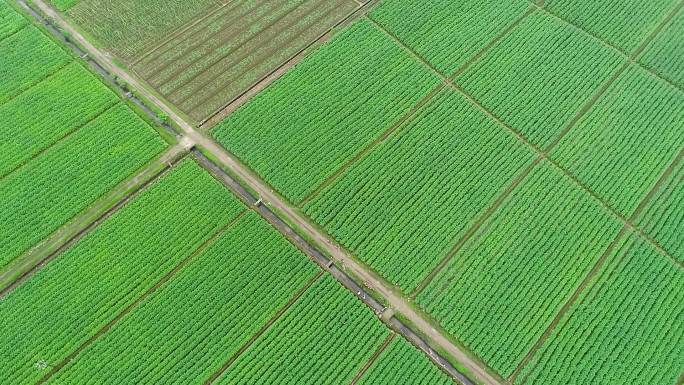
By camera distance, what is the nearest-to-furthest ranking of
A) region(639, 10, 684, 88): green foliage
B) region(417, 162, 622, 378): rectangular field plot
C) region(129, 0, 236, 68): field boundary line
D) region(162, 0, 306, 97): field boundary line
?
1. region(417, 162, 622, 378): rectangular field plot
2. region(162, 0, 306, 97): field boundary line
3. region(129, 0, 236, 68): field boundary line
4. region(639, 10, 684, 88): green foliage

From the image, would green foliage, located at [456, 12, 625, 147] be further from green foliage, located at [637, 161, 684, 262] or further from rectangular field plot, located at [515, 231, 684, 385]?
rectangular field plot, located at [515, 231, 684, 385]

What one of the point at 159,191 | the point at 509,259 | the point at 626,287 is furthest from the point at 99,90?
the point at 626,287

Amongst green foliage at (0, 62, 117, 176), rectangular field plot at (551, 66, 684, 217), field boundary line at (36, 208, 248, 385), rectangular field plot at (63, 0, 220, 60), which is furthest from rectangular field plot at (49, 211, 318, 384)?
rectangular field plot at (551, 66, 684, 217)

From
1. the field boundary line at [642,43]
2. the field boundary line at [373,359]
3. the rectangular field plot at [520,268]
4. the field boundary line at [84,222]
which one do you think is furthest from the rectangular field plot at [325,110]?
the field boundary line at [642,43]

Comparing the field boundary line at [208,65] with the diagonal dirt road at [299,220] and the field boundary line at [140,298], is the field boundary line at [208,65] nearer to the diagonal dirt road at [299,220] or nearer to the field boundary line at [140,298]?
the diagonal dirt road at [299,220]

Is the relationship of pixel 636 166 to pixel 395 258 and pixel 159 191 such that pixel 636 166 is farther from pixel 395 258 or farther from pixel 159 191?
pixel 159 191

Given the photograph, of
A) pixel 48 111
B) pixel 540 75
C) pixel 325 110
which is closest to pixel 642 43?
pixel 540 75

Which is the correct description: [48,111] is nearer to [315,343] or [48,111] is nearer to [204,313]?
[204,313]
